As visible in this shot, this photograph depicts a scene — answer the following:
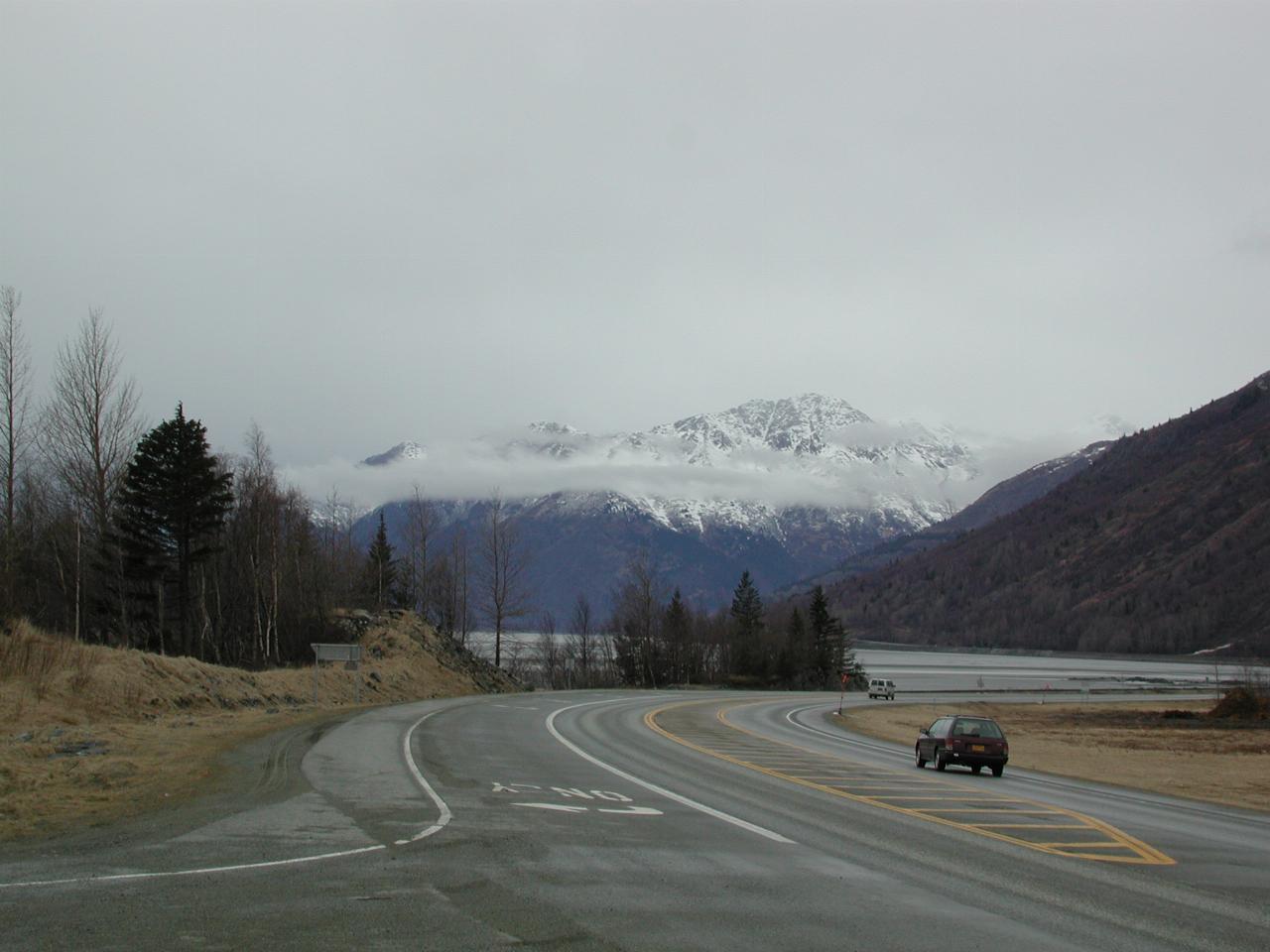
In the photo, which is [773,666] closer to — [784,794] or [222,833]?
[784,794]

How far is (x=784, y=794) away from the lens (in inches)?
699

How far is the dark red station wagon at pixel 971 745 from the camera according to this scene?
25.1 m

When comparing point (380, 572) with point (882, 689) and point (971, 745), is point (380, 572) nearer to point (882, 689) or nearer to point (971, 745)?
point (882, 689)

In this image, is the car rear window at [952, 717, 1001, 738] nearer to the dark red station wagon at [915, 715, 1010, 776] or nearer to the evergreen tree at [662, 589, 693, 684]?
the dark red station wagon at [915, 715, 1010, 776]

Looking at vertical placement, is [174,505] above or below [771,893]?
above

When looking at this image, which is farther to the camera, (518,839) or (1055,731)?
(1055,731)

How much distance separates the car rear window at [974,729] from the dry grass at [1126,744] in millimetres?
3445

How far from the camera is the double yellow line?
1324 cm

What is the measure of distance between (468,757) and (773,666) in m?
88.8

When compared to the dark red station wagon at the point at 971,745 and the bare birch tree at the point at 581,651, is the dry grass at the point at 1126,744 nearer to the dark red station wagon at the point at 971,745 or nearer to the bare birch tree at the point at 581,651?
the dark red station wagon at the point at 971,745

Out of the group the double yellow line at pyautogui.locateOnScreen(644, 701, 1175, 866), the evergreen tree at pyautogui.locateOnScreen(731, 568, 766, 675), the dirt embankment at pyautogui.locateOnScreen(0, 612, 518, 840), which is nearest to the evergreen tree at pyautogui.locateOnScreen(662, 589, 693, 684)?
the evergreen tree at pyautogui.locateOnScreen(731, 568, 766, 675)

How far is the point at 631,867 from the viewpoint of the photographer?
10539 mm

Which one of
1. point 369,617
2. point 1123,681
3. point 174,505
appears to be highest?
point 174,505

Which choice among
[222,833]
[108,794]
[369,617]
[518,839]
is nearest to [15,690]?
[108,794]
